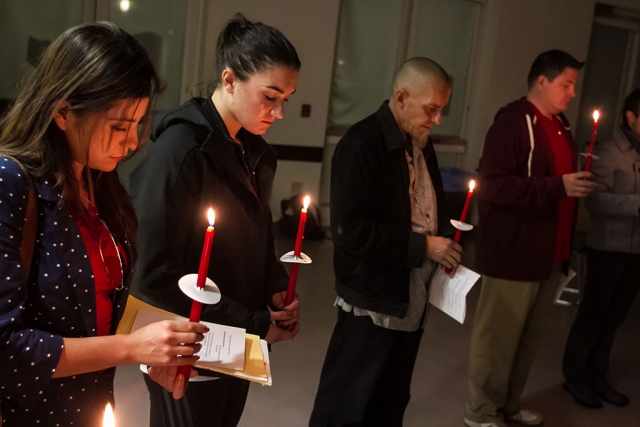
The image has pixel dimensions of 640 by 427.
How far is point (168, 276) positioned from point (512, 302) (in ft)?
5.94

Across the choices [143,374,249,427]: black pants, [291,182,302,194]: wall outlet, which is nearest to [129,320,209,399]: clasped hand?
[143,374,249,427]: black pants

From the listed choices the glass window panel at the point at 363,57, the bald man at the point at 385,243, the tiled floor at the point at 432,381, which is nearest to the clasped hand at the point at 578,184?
the bald man at the point at 385,243

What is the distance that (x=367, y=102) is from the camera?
722 centimetres

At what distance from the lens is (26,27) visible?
5332 millimetres

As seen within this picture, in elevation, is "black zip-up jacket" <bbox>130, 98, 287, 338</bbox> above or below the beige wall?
below

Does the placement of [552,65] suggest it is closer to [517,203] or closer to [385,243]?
[517,203]

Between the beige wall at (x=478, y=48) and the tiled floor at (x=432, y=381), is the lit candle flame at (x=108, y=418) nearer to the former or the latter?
the tiled floor at (x=432, y=381)

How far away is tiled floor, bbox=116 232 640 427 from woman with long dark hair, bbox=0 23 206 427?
1.86 m

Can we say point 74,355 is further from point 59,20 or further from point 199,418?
point 59,20

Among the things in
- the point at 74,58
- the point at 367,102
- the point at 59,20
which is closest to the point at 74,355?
the point at 74,58

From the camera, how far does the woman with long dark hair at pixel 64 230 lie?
1.07 metres

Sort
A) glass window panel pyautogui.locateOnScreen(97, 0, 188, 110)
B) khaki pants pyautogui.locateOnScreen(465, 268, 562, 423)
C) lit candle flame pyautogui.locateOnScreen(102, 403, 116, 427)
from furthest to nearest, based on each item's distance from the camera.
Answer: glass window panel pyautogui.locateOnScreen(97, 0, 188, 110), khaki pants pyautogui.locateOnScreen(465, 268, 562, 423), lit candle flame pyautogui.locateOnScreen(102, 403, 116, 427)

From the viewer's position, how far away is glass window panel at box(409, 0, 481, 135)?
7277 mm

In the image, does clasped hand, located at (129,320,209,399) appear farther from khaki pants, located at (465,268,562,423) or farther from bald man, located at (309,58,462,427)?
khaki pants, located at (465,268,562,423)
